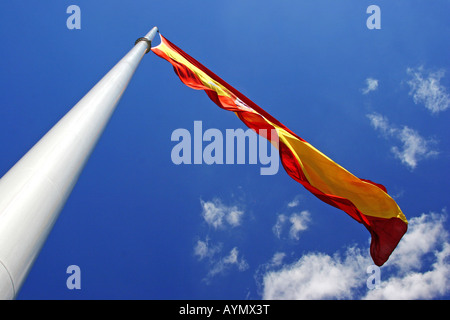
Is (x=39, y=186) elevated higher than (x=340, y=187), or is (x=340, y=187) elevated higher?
(x=340, y=187)

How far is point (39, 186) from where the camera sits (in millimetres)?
4594

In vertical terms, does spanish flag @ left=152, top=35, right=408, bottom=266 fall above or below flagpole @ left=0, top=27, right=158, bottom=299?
above

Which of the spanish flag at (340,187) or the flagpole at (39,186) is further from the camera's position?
the spanish flag at (340,187)

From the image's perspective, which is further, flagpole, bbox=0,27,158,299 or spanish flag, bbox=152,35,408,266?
spanish flag, bbox=152,35,408,266

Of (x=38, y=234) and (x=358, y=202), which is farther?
(x=358, y=202)

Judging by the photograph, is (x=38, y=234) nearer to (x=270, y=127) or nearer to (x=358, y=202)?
(x=270, y=127)

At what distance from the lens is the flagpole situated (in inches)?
156

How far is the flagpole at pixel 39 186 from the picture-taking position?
3957 mm

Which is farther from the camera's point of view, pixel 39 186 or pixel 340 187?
pixel 340 187

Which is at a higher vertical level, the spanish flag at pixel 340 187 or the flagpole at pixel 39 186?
the spanish flag at pixel 340 187

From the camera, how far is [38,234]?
438 centimetres
